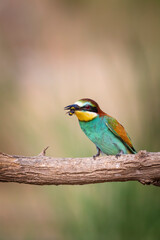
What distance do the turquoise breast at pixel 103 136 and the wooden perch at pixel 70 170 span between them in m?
0.35

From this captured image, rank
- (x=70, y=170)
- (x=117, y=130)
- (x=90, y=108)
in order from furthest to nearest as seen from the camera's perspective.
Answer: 1. (x=117, y=130)
2. (x=90, y=108)
3. (x=70, y=170)

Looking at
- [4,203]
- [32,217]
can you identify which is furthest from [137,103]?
[4,203]

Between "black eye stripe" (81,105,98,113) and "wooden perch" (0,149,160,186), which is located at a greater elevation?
"black eye stripe" (81,105,98,113)

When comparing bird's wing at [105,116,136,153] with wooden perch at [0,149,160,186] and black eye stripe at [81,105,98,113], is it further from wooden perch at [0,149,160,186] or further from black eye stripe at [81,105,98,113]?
wooden perch at [0,149,160,186]

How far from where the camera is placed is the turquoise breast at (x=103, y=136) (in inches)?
81.2

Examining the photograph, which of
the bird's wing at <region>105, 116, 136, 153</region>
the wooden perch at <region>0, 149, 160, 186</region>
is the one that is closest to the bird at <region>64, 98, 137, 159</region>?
the bird's wing at <region>105, 116, 136, 153</region>

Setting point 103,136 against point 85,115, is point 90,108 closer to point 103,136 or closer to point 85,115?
point 85,115

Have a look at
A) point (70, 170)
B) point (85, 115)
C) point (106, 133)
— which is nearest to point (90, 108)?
point (85, 115)

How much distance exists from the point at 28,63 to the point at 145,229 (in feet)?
9.44

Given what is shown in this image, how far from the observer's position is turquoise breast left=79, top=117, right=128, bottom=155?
206cm

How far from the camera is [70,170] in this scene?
170 centimetres

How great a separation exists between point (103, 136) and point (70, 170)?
443mm

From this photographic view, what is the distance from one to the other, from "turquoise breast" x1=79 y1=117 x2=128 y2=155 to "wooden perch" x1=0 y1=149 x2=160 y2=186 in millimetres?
349

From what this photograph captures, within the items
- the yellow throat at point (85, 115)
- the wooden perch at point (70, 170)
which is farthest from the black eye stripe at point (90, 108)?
the wooden perch at point (70, 170)
